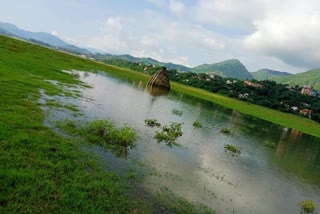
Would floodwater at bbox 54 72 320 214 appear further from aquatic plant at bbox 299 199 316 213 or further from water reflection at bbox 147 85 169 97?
water reflection at bbox 147 85 169 97

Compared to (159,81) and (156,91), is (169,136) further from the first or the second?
(159,81)

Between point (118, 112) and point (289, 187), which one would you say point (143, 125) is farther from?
point (289, 187)

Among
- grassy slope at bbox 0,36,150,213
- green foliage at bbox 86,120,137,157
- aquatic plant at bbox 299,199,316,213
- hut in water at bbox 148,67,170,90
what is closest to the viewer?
grassy slope at bbox 0,36,150,213

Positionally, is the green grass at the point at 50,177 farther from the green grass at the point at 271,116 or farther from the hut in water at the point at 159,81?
the hut in water at the point at 159,81

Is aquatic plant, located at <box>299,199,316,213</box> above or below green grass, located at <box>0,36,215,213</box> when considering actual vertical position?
below

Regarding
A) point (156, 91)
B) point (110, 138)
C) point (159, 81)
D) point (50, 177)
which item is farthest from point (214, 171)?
point (159, 81)

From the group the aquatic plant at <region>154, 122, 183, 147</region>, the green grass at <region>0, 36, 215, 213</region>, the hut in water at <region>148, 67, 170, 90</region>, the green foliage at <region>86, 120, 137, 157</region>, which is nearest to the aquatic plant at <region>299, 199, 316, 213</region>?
the green grass at <region>0, 36, 215, 213</region>

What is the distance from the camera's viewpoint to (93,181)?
14.9m

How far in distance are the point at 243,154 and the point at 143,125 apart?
12.7 metres

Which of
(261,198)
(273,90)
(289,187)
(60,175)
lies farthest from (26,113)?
(273,90)

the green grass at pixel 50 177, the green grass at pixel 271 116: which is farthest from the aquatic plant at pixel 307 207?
the green grass at pixel 271 116

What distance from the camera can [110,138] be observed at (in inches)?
916

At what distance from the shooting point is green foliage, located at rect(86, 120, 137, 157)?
851 inches

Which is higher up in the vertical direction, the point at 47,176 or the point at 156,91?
the point at 47,176
